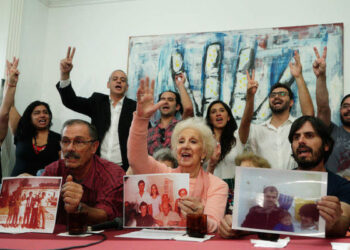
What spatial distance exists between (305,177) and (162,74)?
3126 mm

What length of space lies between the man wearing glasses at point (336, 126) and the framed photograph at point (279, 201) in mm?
2055

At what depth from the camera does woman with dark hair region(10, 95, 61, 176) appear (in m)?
3.84

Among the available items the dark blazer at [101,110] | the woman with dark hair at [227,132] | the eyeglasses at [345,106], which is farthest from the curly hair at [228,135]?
the eyeglasses at [345,106]

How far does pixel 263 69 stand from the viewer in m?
4.06

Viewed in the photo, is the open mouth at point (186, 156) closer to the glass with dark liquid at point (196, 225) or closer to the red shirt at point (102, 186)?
the red shirt at point (102, 186)

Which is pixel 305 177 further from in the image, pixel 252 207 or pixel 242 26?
pixel 242 26

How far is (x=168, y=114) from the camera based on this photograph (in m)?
3.95

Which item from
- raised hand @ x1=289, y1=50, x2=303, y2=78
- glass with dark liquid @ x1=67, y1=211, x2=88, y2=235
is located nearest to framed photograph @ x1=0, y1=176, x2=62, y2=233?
glass with dark liquid @ x1=67, y1=211, x2=88, y2=235

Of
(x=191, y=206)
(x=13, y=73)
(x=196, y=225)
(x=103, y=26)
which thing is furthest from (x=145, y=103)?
(x=103, y=26)

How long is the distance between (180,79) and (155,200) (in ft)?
8.91

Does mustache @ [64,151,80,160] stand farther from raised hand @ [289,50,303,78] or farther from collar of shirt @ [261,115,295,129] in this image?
raised hand @ [289,50,303,78]

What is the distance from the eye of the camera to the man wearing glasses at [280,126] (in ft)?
11.6

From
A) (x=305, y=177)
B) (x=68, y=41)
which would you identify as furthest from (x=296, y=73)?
(x=68, y=41)

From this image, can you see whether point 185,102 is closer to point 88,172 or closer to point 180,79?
point 180,79
